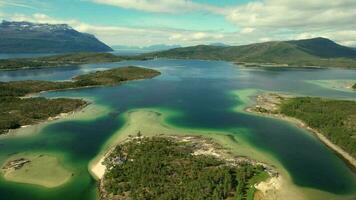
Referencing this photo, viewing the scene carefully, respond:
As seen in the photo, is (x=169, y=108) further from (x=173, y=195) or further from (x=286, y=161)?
(x=173, y=195)

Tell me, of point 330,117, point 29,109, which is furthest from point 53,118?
point 330,117

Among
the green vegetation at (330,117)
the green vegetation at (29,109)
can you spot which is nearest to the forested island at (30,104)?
the green vegetation at (29,109)

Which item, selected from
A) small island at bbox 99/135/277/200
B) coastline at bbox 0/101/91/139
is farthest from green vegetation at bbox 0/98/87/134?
small island at bbox 99/135/277/200

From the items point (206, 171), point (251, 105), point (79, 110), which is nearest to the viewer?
point (206, 171)

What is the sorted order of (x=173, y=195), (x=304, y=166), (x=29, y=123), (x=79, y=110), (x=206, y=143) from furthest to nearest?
1. (x=79, y=110)
2. (x=29, y=123)
3. (x=206, y=143)
4. (x=304, y=166)
5. (x=173, y=195)

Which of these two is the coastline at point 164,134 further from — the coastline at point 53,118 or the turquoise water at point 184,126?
the coastline at point 53,118

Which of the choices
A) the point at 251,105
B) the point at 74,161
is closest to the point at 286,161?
the point at 74,161

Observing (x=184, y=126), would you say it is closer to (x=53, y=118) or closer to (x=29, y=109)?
(x=53, y=118)
